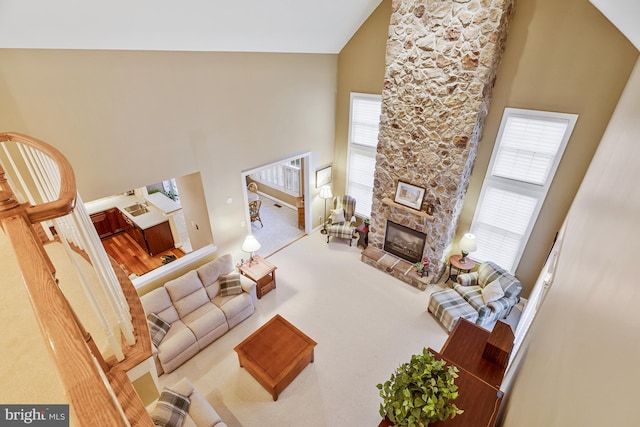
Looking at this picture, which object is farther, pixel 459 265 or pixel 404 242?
pixel 404 242

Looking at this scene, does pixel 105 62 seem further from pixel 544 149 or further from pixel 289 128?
pixel 544 149

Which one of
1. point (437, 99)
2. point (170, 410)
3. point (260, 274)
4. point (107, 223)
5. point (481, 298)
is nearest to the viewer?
point (170, 410)

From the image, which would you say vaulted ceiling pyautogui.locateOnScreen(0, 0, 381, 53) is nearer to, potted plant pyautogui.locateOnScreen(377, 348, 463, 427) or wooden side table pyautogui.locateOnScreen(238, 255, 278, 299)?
wooden side table pyautogui.locateOnScreen(238, 255, 278, 299)

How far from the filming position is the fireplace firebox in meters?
6.50

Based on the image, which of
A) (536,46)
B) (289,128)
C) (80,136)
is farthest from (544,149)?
(80,136)

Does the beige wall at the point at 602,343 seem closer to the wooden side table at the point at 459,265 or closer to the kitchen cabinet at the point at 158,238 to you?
the wooden side table at the point at 459,265

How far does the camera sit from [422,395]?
2469 millimetres

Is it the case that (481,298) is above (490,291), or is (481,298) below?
below

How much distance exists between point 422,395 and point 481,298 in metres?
3.59

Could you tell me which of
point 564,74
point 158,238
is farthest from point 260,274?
point 564,74

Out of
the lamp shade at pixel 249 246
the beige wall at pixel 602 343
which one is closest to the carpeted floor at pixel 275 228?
the lamp shade at pixel 249 246

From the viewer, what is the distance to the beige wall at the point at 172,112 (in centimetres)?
362

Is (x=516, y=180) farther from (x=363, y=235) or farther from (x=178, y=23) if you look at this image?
(x=178, y=23)

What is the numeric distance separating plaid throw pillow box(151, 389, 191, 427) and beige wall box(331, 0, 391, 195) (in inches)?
232
